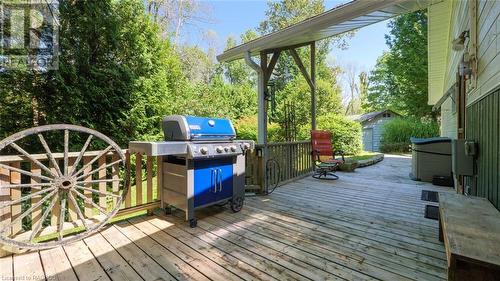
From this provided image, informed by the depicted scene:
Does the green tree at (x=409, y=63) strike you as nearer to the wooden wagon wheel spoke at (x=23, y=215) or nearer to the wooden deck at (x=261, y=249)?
the wooden deck at (x=261, y=249)

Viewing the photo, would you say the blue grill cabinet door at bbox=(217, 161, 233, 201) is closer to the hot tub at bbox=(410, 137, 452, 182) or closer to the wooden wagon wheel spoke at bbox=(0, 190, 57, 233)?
the wooden wagon wheel spoke at bbox=(0, 190, 57, 233)

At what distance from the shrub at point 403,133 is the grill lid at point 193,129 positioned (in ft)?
41.5

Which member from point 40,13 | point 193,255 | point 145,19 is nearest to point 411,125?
point 145,19

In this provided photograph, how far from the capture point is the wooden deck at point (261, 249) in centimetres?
190

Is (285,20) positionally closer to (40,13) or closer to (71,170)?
(40,13)

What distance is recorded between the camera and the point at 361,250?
88.0 inches

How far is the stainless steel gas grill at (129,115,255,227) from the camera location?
2665 mm

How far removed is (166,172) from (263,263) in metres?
1.67

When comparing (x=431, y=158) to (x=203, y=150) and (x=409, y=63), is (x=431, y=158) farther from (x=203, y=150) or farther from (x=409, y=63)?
(x=409, y=63)

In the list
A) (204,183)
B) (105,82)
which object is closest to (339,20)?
(204,183)

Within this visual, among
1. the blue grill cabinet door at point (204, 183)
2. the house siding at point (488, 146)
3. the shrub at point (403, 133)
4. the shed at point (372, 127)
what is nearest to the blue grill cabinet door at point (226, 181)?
the blue grill cabinet door at point (204, 183)

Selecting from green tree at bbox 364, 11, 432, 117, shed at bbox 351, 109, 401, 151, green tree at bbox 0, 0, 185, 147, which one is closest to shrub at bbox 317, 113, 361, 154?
green tree at bbox 0, 0, 185, 147

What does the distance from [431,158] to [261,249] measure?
15.0 feet

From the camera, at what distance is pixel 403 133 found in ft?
42.4
